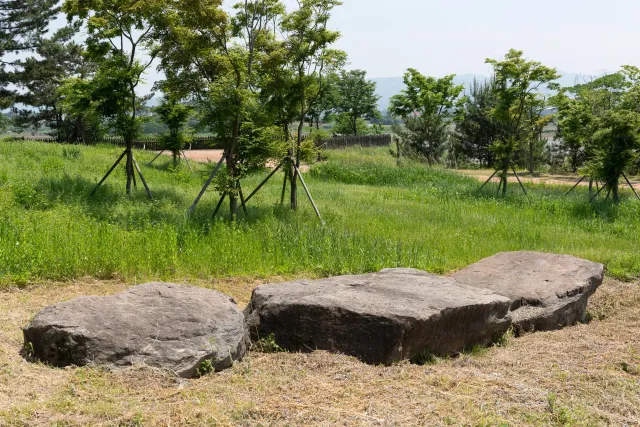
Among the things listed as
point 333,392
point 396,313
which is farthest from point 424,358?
point 333,392

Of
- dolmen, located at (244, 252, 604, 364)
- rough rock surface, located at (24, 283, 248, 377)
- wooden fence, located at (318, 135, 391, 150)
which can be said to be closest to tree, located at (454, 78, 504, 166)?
wooden fence, located at (318, 135, 391, 150)

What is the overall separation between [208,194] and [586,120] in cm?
1246

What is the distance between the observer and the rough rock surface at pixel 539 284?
682 centimetres

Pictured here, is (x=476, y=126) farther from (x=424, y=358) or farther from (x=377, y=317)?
(x=377, y=317)

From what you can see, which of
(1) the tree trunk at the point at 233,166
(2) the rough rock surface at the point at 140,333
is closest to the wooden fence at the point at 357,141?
(1) the tree trunk at the point at 233,166

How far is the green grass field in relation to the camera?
8289 mm

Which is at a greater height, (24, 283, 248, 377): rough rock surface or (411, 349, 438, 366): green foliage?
(24, 283, 248, 377): rough rock surface

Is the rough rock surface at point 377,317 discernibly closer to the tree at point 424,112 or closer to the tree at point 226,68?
the tree at point 226,68

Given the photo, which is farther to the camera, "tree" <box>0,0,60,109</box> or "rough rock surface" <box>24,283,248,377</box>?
"tree" <box>0,0,60,109</box>

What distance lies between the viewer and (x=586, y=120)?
1984 cm

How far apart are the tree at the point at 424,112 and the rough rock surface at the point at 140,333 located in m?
29.3

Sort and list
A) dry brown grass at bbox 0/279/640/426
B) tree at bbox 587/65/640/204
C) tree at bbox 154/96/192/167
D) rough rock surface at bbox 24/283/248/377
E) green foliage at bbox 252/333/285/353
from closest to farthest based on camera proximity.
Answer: dry brown grass at bbox 0/279/640/426 < rough rock surface at bbox 24/283/248/377 < green foliage at bbox 252/333/285/353 < tree at bbox 587/65/640/204 < tree at bbox 154/96/192/167

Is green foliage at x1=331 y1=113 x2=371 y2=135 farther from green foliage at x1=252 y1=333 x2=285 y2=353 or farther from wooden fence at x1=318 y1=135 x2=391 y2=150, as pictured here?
green foliage at x1=252 y1=333 x2=285 y2=353

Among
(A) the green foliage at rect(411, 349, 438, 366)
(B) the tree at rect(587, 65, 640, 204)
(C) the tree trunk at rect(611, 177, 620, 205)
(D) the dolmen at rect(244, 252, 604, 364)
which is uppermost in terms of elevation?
(B) the tree at rect(587, 65, 640, 204)
